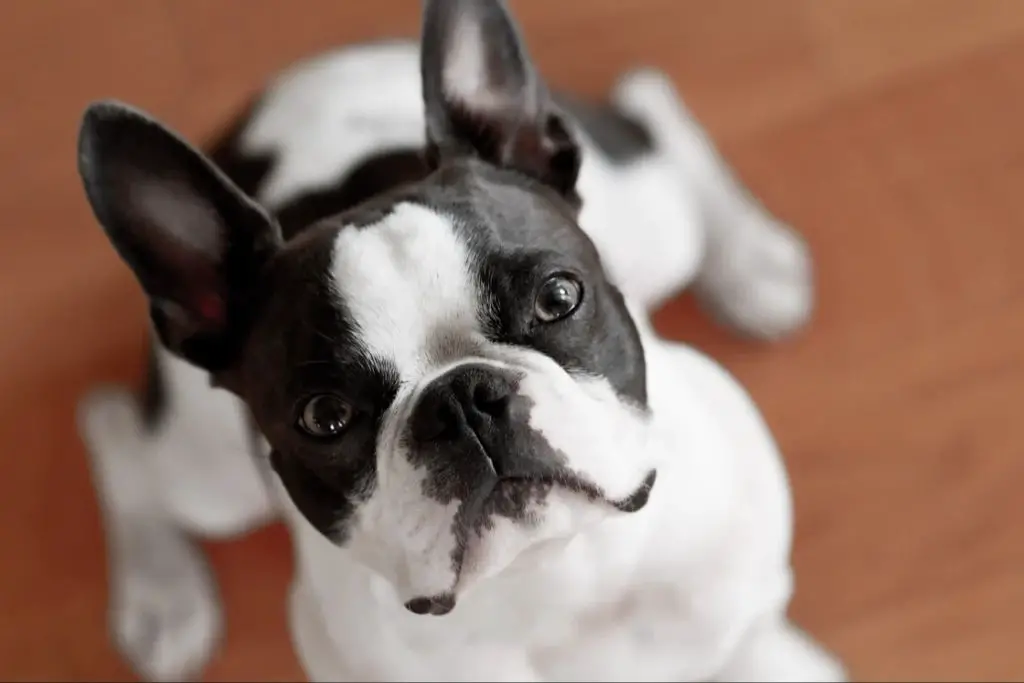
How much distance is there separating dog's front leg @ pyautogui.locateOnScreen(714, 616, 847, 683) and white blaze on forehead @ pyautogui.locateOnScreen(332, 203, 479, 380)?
928 mm

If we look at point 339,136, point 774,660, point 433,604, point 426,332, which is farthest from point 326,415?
point 774,660

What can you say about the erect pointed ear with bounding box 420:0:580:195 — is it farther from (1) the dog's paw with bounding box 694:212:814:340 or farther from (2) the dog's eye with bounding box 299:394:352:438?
(1) the dog's paw with bounding box 694:212:814:340

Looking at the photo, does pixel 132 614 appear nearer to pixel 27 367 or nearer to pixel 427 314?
pixel 27 367

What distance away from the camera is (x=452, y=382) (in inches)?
56.2

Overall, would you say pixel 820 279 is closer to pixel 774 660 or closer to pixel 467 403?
pixel 774 660

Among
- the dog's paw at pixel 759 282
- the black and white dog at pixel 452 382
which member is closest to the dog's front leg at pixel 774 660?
the black and white dog at pixel 452 382

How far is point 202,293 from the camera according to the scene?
5.70ft

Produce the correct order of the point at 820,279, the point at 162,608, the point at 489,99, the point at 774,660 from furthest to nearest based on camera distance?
the point at 820,279
the point at 162,608
the point at 774,660
the point at 489,99

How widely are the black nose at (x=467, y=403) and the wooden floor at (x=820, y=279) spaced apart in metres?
1.35

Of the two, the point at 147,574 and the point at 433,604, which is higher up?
the point at 433,604

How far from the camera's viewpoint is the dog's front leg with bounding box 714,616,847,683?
2170mm

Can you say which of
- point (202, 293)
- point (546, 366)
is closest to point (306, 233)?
point (202, 293)

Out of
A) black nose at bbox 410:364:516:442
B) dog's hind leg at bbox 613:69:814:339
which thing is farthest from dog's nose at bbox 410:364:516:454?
dog's hind leg at bbox 613:69:814:339

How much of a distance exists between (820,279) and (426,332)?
4.81 ft
